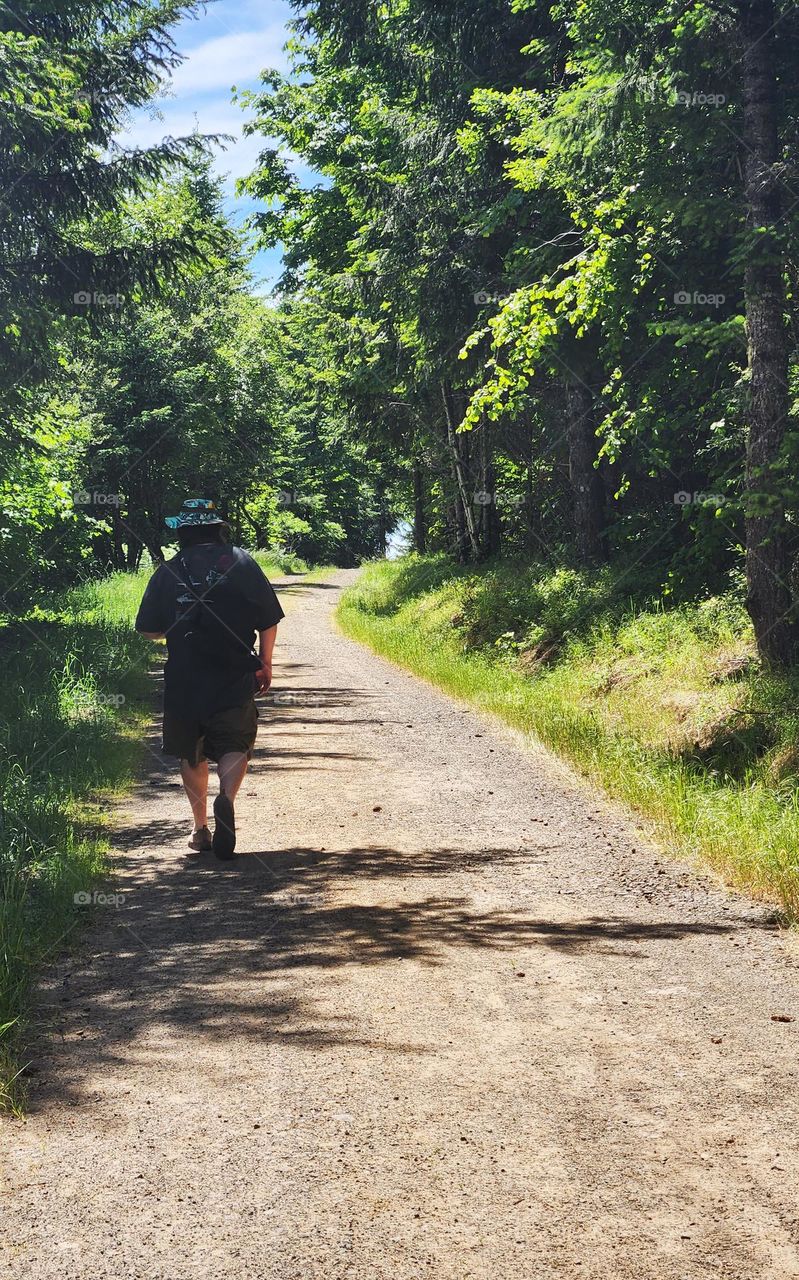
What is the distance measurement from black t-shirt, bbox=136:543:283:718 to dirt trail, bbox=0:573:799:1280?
110 cm

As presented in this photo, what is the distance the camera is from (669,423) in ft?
42.1

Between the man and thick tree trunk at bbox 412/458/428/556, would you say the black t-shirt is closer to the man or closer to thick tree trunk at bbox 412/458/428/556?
the man

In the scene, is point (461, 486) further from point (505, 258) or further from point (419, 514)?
point (419, 514)

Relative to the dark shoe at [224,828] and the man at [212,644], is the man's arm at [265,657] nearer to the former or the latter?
the man at [212,644]

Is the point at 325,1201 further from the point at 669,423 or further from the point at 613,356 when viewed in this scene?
the point at 613,356

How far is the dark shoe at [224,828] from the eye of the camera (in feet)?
23.5

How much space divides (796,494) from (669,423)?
3.46m

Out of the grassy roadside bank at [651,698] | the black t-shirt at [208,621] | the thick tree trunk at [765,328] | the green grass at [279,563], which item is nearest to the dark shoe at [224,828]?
the black t-shirt at [208,621]

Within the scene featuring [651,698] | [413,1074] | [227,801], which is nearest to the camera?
[413,1074]

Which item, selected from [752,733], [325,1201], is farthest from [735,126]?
[325,1201]

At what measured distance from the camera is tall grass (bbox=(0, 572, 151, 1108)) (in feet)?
18.4

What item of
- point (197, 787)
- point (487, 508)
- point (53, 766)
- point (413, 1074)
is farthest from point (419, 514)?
point (413, 1074)

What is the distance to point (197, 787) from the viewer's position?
7496 millimetres

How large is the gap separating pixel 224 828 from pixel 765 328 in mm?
6588
